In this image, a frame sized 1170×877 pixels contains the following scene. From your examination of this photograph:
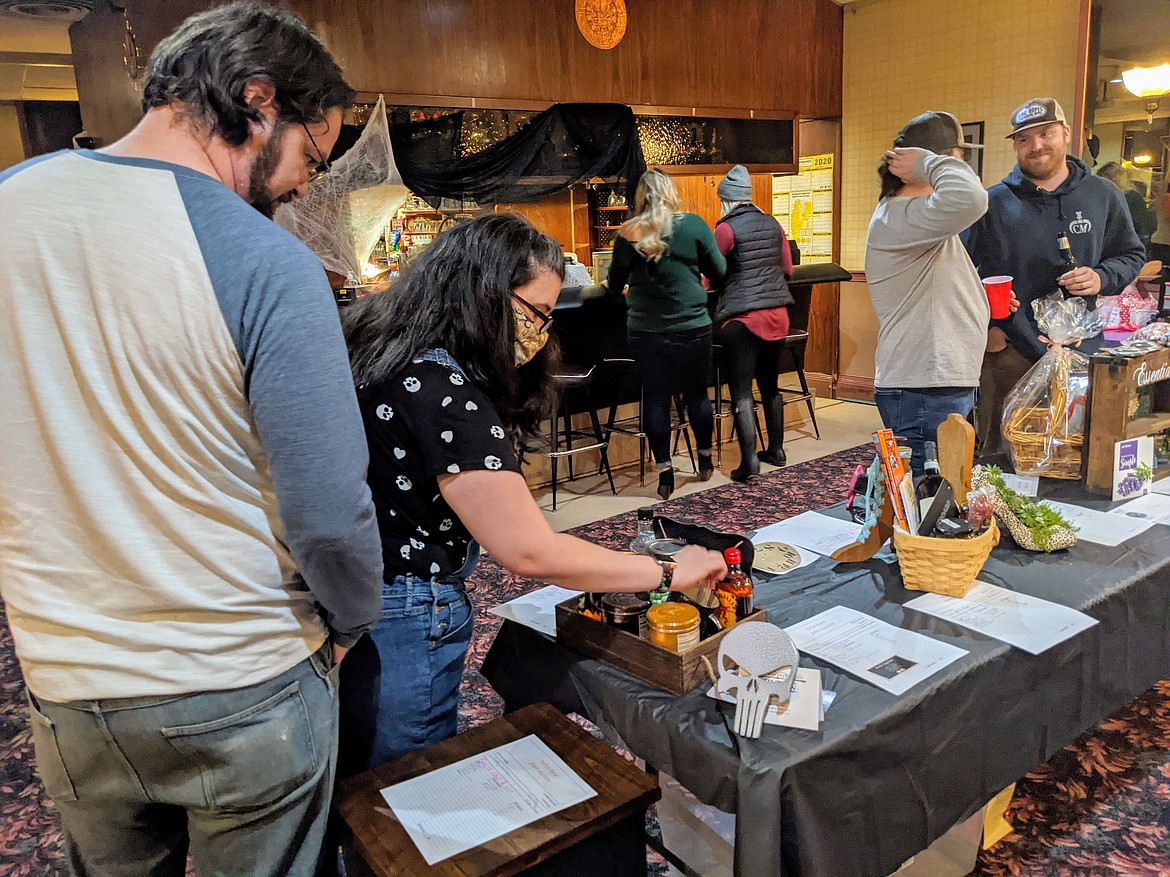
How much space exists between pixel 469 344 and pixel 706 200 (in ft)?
23.3

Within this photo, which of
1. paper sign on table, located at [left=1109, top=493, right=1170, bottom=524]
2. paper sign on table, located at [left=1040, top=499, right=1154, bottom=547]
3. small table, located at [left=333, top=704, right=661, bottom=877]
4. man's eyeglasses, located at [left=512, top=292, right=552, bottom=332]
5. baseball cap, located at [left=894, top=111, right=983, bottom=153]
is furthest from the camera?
baseball cap, located at [left=894, top=111, right=983, bottom=153]

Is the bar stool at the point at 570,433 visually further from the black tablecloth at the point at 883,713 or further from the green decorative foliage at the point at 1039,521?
the black tablecloth at the point at 883,713

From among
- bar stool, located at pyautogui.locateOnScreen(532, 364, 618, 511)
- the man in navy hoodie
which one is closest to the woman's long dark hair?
the man in navy hoodie

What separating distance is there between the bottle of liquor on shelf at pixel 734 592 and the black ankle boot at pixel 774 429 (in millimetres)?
3939

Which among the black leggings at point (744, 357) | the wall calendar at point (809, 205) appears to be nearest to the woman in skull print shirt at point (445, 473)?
the black leggings at point (744, 357)

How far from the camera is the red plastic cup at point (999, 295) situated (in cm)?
290

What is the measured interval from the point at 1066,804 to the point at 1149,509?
0.75 m

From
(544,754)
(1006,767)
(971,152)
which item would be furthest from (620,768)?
(971,152)

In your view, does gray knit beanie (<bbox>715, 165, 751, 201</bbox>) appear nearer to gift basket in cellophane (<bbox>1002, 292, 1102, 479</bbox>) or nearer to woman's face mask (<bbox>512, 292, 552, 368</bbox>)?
gift basket in cellophane (<bbox>1002, 292, 1102, 479</bbox>)

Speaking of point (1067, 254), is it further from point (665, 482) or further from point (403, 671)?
point (403, 671)

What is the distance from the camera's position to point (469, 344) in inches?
55.1

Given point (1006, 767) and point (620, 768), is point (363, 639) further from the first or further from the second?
point (1006, 767)

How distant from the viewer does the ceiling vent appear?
599cm

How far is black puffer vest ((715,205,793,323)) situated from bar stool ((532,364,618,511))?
0.90 metres
